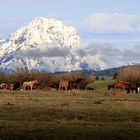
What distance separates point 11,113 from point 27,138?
1254 cm

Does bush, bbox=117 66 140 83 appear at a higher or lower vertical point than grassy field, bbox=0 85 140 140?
higher

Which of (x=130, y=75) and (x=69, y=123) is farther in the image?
(x=130, y=75)

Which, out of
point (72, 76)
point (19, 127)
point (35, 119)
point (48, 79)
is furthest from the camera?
point (72, 76)

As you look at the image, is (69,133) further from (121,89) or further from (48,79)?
(48,79)

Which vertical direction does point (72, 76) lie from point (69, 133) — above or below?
above

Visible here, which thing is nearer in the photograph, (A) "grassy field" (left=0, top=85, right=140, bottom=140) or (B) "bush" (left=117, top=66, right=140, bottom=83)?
(A) "grassy field" (left=0, top=85, right=140, bottom=140)

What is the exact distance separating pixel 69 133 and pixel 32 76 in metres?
109

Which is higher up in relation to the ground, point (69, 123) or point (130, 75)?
point (130, 75)

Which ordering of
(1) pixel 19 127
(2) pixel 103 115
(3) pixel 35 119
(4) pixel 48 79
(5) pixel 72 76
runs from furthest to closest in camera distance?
(5) pixel 72 76 < (4) pixel 48 79 < (2) pixel 103 115 < (3) pixel 35 119 < (1) pixel 19 127

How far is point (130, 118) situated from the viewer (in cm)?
3416

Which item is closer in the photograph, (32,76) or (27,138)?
(27,138)

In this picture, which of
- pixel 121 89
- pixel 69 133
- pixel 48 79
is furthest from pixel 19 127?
pixel 48 79

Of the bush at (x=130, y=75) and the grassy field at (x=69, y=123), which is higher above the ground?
the bush at (x=130, y=75)

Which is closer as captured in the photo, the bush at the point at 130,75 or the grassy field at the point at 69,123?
the grassy field at the point at 69,123
